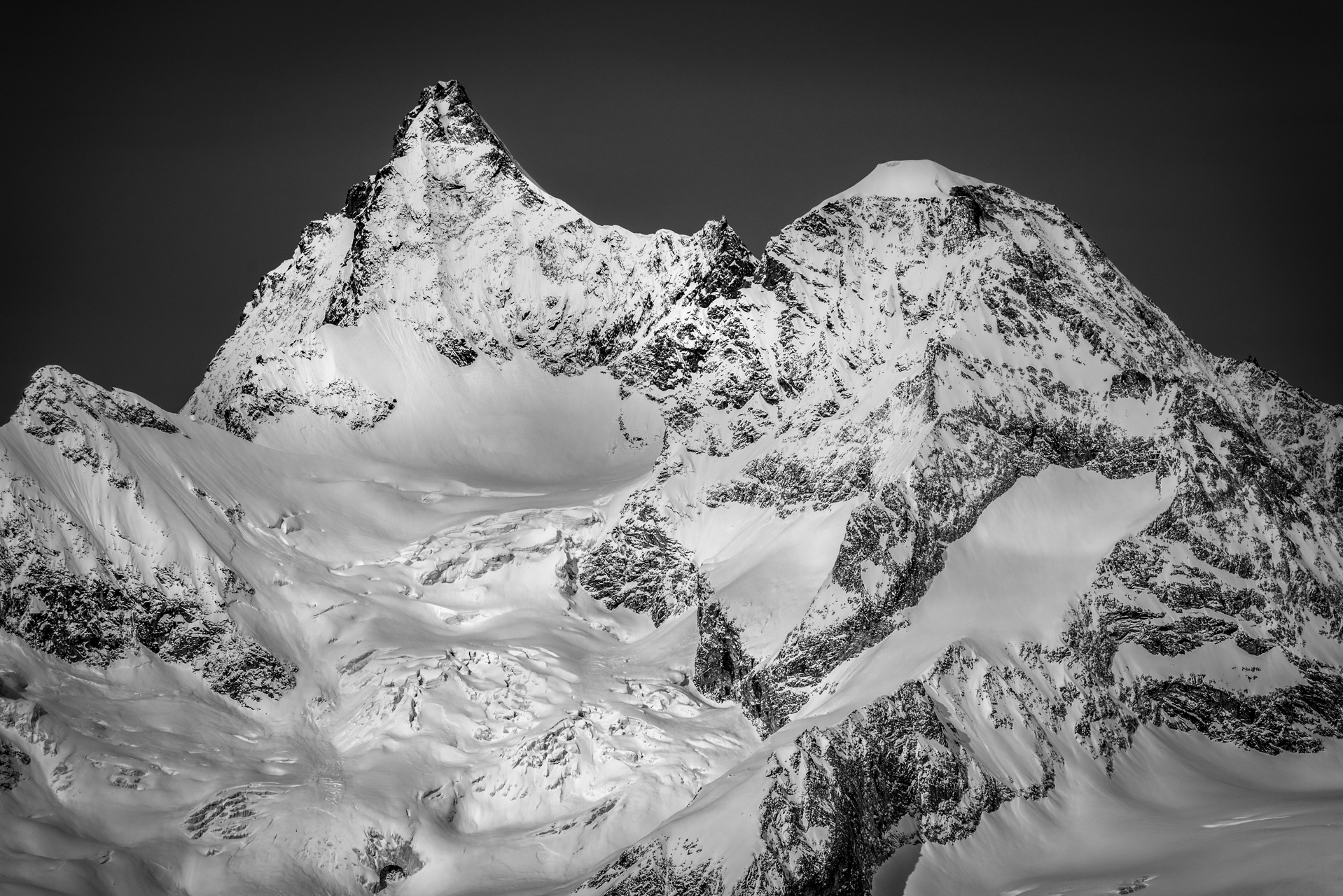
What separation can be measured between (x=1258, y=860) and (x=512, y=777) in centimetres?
7354

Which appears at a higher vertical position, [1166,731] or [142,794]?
[142,794]

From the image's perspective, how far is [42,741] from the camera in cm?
19350

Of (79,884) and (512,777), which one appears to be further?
(512,777)

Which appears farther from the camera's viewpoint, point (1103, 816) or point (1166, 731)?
point (1166, 731)

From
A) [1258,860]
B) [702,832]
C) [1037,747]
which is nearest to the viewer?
[1258,860]

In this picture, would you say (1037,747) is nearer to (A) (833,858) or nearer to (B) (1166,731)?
(B) (1166,731)

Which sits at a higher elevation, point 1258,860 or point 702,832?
point 702,832

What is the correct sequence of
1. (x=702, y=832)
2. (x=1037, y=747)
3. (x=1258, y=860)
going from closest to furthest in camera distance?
(x=1258, y=860) → (x=702, y=832) → (x=1037, y=747)

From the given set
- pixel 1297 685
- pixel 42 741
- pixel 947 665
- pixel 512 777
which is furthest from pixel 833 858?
pixel 42 741

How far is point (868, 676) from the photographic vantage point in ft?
636

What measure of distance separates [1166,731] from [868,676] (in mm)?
29998

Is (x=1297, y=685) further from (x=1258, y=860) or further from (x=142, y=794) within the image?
(x=142, y=794)

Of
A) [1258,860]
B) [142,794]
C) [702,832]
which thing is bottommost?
[1258,860]

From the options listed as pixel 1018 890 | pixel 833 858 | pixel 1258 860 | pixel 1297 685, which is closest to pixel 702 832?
pixel 833 858
